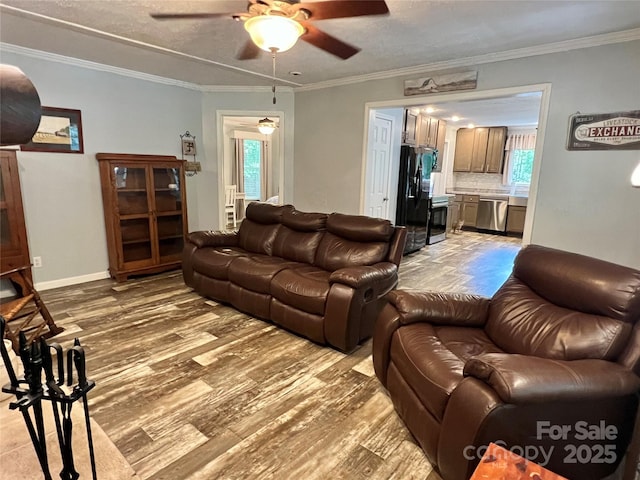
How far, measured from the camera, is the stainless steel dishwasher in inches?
318

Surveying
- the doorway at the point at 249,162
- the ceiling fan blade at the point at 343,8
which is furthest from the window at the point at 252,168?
the ceiling fan blade at the point at 343,8

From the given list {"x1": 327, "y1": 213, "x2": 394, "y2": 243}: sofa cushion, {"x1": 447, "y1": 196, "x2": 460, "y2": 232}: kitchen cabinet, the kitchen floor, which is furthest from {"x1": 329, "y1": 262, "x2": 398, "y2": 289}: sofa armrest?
{"x1": 447, "y1": 196, "x2": 460, "y2": 232}: kitchen cabinet

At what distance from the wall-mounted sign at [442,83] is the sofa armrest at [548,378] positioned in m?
2.98

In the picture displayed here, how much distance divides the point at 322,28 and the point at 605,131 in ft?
8.11

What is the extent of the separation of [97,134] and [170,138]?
0.88 m

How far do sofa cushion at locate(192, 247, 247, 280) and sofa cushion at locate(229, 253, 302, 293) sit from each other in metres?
0.10

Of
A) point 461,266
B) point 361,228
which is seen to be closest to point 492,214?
point 461,266

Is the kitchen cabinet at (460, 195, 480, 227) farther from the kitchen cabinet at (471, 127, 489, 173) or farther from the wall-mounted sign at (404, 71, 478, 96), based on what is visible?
the wall-mounted sign at (404, 71, 478, 96)

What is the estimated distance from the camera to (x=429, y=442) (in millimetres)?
1603

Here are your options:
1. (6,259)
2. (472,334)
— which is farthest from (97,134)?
(472,334)

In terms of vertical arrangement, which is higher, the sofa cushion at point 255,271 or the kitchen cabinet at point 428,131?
A: the kitchen cabinet at point 428,131

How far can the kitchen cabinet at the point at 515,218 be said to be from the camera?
7.81 m

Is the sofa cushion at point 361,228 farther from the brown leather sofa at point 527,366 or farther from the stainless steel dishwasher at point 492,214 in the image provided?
the stainless steel dishwasher at point 492,214

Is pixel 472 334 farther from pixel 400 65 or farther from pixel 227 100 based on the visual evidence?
pixel 227 100
